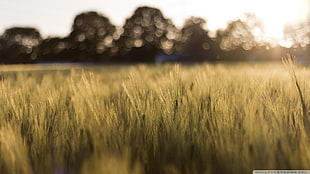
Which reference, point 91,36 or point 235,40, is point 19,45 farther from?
point 235,40

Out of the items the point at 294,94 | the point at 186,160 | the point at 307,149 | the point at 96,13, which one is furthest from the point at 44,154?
the point at 96,13

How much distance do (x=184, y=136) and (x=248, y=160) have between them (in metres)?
0.27

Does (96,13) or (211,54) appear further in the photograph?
(96,13)

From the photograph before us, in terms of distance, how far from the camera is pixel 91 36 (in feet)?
109

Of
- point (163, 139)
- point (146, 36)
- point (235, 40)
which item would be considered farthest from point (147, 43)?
point (163, 139)

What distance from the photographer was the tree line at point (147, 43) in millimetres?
31797

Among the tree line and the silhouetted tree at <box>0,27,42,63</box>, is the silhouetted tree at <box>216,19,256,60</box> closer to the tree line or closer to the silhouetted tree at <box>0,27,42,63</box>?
the tree line

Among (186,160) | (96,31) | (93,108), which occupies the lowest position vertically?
(186,160)

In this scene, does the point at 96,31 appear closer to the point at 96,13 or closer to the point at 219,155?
the point at 96,13

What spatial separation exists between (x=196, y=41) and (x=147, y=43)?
4689 mm

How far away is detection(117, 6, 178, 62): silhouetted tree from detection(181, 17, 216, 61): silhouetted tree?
1.15 m

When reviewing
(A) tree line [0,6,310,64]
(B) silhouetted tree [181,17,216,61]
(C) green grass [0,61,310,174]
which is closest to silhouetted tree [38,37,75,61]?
(A) tree line [0,6,310,64]

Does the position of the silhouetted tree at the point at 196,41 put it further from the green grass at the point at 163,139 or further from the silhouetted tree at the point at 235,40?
the green grass at the point at 163,139

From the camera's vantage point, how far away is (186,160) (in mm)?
886
